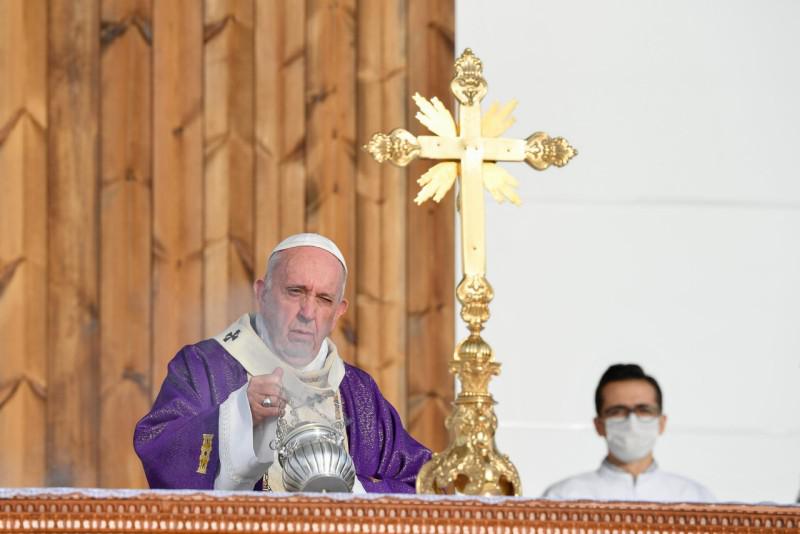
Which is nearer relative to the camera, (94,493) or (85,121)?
(94,493)

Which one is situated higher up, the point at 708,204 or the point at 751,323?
the point at 708,204

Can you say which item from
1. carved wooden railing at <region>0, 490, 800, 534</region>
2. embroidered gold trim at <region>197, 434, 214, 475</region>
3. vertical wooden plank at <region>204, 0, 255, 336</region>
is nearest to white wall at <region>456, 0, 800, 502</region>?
vertical wooden plank at <region>204, 0, 255, 336</region>

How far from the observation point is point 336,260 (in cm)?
412

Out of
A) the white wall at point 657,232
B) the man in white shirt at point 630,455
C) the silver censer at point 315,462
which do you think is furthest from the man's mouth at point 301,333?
the white wall at point 657,232

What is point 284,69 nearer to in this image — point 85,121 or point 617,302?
point 85,121

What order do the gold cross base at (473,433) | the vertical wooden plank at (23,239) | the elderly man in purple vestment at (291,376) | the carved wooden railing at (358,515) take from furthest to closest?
the vertical wooden plank at (23,239)
the elderly man in purple vestment at (291,376)
the gold cross base at (473,433)
the carved wooden railing at (358,515)

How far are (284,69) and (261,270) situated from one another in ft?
2.32

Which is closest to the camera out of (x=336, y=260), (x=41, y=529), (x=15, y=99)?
(x=41, y=529)

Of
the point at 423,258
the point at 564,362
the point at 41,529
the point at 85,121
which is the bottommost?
Result: the point at 41,529

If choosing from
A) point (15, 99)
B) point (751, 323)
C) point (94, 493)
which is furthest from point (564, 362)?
point (94, 493)

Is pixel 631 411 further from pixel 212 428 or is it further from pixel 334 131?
pixel 334 131

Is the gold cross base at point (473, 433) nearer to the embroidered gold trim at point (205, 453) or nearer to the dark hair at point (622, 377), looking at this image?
the embroidered gold trim at point (205, 453)

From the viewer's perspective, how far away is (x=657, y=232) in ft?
18.0

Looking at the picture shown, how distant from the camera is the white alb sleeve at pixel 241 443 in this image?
11.3 feet
